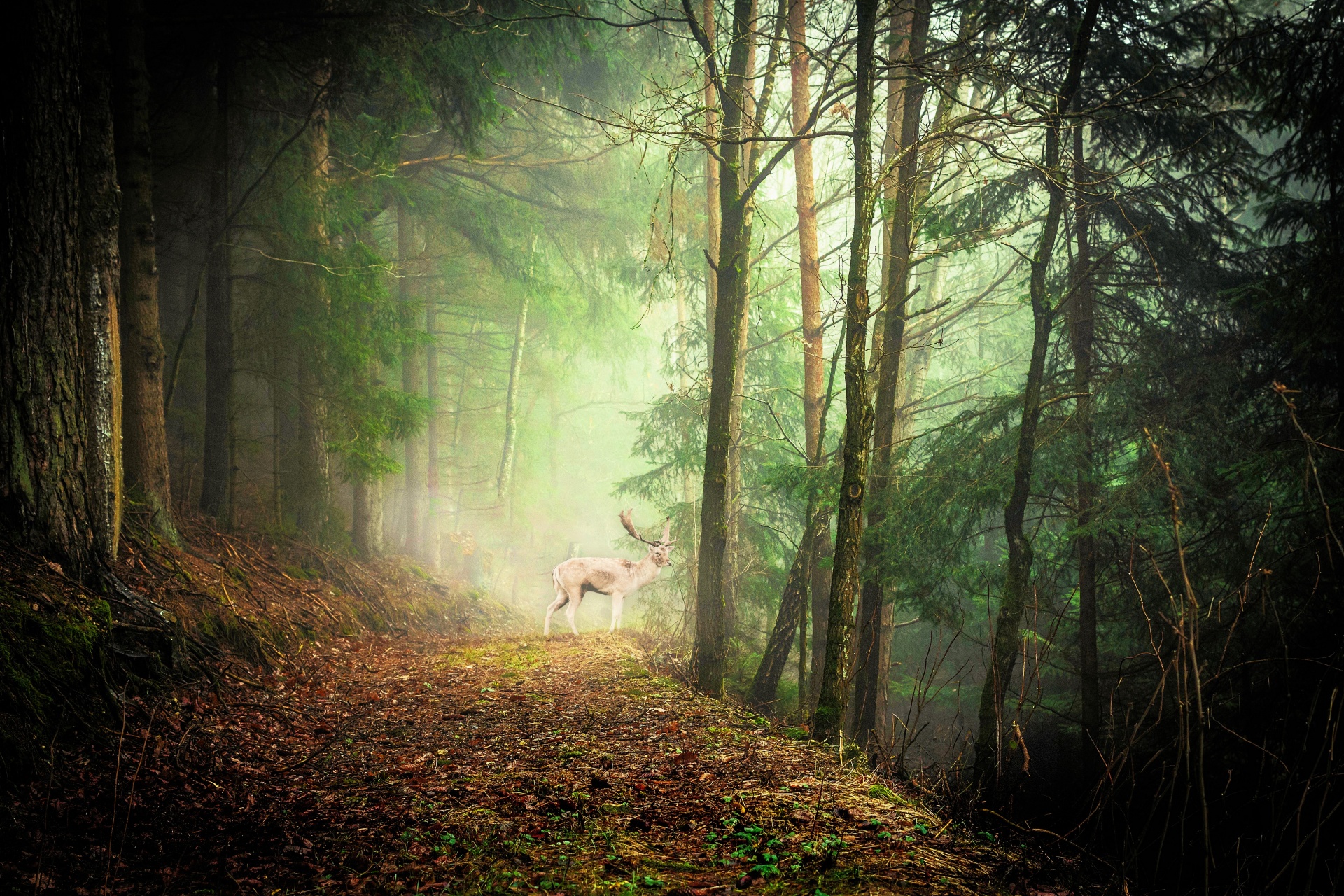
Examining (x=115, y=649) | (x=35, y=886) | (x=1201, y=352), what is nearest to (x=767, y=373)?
(x=1201, y=352)

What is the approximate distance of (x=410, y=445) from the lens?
1725 cm

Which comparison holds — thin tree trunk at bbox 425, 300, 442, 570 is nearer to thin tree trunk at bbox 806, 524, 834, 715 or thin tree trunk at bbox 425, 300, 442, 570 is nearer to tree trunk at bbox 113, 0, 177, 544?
tree trunk at bbox 113, 0, 177, 544

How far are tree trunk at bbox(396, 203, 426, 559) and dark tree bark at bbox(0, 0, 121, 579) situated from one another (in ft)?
26.6

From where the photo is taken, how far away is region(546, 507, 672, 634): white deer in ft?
39.6

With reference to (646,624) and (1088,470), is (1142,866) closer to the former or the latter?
(1088,470)

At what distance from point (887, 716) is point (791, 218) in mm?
11207

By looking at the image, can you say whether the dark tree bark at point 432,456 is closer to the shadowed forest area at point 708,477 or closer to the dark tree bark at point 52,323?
the shadowed forest area at point 708,477

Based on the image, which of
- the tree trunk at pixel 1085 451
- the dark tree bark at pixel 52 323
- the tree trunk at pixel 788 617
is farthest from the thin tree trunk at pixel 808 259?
the dark tree bark at pixel 52 323

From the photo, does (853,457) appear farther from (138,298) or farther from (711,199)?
(711,199)

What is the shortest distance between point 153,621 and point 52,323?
85.7 inches

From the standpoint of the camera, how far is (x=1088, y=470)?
708 centimetres

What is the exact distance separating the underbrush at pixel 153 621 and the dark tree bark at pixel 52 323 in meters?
0.34

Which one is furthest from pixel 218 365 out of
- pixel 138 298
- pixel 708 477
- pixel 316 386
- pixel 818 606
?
pixel 818 606

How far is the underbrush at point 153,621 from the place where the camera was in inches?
141
